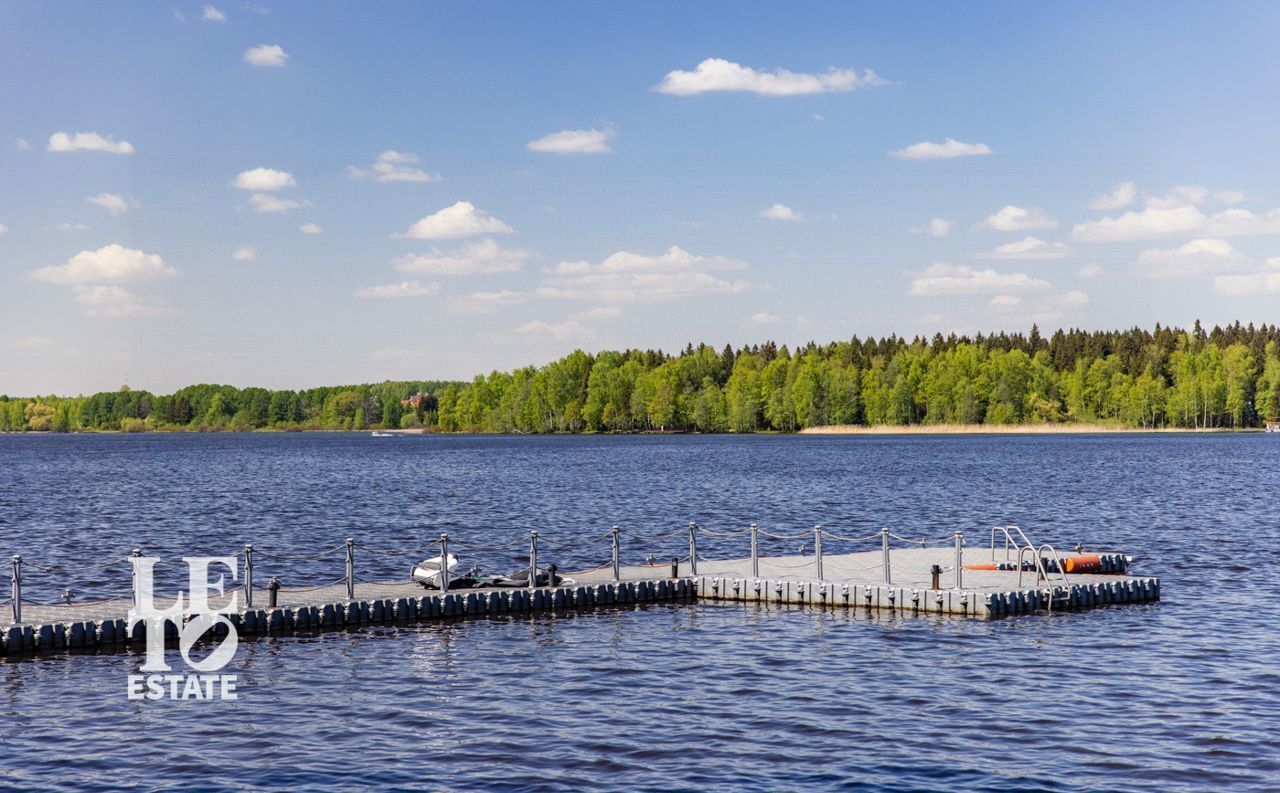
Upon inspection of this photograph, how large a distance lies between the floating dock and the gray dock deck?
0.03 meters

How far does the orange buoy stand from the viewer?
3897cm

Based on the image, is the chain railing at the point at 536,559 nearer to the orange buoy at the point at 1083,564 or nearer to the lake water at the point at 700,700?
the lake water at the point at 700,700

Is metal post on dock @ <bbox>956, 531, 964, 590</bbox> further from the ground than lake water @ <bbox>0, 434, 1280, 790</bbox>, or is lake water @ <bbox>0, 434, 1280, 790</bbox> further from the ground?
metal post on dock @ <bbox>956, 531, 964, 590</bbox>

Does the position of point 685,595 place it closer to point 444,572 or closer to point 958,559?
point 444,572

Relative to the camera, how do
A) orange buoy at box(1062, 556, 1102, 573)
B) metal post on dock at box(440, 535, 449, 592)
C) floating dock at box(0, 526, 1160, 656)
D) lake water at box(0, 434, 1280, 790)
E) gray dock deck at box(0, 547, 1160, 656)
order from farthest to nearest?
orange buoy at box(1062, 556, 1102, 573) < metal post on dock at box(440, 535, 449, 592) < floating dock at box(0, 526, 1160, 656) < gray dock deck at box(0, 547, 1160, 656) < lake water at box(0, 434, 1280, 790)

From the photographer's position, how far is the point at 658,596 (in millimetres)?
35938

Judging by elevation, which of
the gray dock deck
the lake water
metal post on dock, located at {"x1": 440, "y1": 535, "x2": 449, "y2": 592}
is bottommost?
the lake water

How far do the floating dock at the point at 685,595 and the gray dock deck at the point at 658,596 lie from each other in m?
0.03

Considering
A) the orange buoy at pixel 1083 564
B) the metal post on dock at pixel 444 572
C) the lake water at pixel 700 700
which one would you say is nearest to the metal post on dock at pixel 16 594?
the lake water at pixel 700 700

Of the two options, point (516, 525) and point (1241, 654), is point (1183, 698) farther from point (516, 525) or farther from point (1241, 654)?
point (516, 525)

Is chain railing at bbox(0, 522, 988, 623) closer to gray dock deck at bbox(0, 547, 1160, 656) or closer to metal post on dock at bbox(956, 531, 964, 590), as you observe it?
metal post on dock at bbox(956, 531, 964, 590)

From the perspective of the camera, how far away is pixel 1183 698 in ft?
81.4

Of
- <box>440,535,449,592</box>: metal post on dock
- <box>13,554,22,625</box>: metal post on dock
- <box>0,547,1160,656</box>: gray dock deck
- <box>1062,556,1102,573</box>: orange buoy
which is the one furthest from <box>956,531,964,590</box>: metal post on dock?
<box>13,554,22,625</box>: metal post on dock

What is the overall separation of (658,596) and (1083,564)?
1313cm
